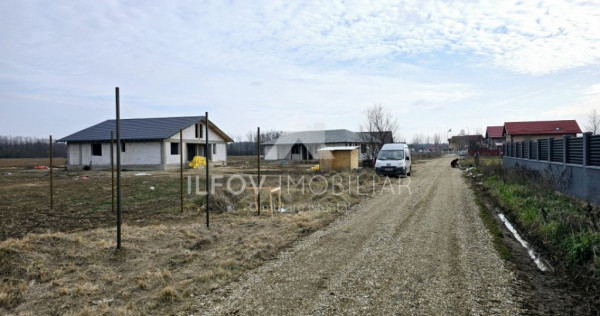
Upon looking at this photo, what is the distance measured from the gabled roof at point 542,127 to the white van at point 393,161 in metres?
32.7

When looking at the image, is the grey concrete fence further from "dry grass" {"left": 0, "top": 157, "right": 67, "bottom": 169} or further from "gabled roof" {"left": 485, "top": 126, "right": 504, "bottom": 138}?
"gabled roof" {"left": 485, "top": 126, "right": 504, "bottom": 138}

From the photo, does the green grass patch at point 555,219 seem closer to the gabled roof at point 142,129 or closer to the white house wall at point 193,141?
the white house wall at point 193,141

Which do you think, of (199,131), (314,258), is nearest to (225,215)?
(314,258)

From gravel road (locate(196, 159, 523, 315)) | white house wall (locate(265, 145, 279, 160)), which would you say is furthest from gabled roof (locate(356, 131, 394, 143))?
Result: gravel road (locate(196, 159, 523, 315))

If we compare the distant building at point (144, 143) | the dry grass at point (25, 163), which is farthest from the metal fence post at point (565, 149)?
the dry grass at point (25, 163)

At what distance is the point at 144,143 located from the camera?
3312 cm

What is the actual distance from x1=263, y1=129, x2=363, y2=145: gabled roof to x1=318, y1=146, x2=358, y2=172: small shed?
57.1 ft

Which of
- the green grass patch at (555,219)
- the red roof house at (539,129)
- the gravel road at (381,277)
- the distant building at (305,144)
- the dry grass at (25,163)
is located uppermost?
the red roof house at (539,129)

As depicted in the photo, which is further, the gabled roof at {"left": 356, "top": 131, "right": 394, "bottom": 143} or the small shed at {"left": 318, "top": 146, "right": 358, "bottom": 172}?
the gabled roof at {"left": 356, "top": 131, "right": 394, "bottom": 143}

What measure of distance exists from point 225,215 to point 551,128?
49.9 metres

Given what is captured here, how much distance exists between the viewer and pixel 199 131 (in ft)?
122

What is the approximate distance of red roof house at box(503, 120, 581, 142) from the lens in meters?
46.4

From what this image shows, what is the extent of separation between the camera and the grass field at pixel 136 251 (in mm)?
4426

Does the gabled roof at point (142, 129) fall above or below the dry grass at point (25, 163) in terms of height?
above
